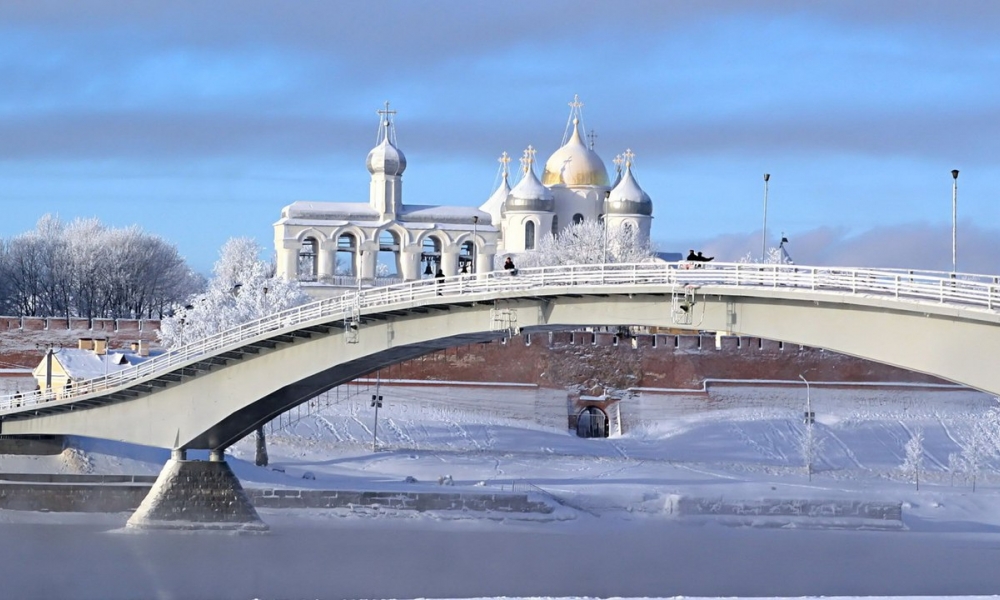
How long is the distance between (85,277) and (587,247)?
2448cm

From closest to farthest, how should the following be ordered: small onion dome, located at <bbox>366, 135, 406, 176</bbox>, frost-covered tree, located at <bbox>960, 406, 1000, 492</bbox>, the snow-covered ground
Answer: the snow-covered ground < frost-covered tree, located at <bbox>960, 406, 1000, 492</bbox> < small onion dome, located at <bbox>366, 135, 406, 176</bbox>

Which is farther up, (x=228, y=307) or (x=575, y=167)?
(x=575, y=167)

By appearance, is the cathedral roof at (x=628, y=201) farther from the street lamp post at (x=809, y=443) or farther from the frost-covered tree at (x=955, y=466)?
the frost-covered tree at (x=955, y=466)

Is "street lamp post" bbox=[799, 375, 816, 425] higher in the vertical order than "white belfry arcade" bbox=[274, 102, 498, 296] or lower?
lower

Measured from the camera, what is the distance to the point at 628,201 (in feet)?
275

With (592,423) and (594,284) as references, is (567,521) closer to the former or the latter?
(594,284)

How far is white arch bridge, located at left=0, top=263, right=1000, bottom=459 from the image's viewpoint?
1046 inches

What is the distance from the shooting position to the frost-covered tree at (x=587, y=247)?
74188mm

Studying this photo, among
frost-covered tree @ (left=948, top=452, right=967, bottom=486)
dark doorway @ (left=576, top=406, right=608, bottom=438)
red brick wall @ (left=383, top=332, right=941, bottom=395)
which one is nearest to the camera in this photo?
frost-covered tree @ (left=948, top=452, right=967, bottom=486)

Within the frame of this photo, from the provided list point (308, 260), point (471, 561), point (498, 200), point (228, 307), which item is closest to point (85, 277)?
point (308, 260)

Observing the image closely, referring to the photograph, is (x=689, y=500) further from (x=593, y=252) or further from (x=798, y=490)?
(x=593, y=252)

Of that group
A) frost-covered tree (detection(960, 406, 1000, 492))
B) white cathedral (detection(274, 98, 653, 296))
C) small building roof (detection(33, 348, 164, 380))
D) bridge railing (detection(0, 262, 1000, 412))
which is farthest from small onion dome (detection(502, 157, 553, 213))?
bridge railing (detection(0, 262, 1000, 412))

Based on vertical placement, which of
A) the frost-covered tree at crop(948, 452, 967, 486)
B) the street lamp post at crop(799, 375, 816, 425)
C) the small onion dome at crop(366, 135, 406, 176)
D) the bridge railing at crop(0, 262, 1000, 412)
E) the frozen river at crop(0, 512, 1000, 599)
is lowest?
the frozen river at crop(0, 512, 1000, 599)

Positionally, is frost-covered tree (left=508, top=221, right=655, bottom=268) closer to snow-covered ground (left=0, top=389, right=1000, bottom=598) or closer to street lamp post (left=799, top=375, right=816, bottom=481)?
snow-covered ground (left=0, top=389, right=1000, bottom=598)
